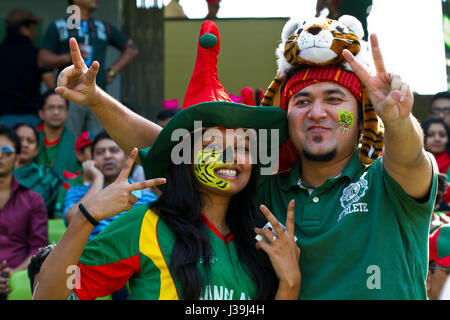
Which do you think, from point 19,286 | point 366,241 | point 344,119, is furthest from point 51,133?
point 366,241

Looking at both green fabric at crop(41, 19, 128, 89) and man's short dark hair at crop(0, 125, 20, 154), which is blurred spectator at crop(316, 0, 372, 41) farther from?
man's short dark hair at crop(0, 125, 20, 154)

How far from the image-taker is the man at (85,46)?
19.0ft

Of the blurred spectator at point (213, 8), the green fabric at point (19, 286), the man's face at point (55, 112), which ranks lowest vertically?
the green fabric at point (19, 286)

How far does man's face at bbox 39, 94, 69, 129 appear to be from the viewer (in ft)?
18.9

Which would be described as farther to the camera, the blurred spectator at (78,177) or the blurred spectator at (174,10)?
the blurred spectator at (174,10)

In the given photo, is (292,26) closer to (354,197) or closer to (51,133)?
(354,197)

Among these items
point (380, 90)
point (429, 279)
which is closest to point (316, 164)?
point (380, 90)

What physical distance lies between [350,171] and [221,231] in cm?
68

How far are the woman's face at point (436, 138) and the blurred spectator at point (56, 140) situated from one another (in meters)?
3.26

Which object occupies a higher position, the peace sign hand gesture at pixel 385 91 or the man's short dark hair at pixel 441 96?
the man's short dark hair at pixel 441 96

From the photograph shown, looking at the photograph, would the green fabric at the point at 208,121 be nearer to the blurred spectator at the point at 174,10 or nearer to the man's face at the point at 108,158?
the man's face at the point at 108,158

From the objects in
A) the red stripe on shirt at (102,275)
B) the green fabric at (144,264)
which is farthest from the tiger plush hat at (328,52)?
the red stripe on shirt at (102,275)

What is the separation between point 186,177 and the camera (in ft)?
9.00

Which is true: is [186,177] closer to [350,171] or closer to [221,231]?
[221,231]
